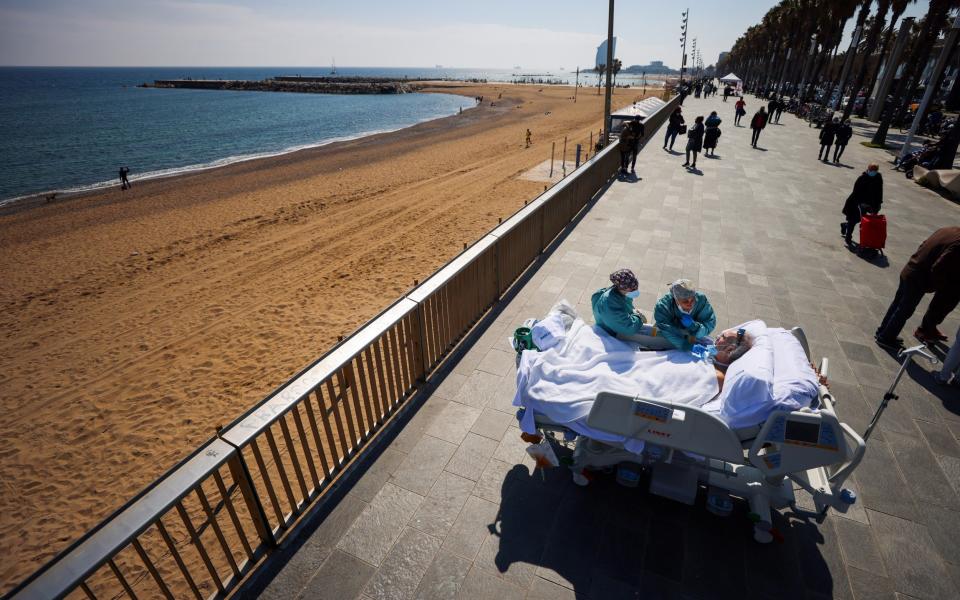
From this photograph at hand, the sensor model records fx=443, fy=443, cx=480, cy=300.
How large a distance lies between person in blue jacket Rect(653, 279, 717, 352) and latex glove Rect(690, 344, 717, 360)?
0.05 meters

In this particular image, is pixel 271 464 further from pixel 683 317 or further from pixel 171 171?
pixel 171 171

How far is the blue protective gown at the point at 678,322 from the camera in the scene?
3836mm

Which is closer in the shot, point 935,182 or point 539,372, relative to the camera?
point 539,372

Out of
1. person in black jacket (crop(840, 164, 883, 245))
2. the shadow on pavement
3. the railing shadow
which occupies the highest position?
person in black jacket (crop(840, 164, 883, 245))

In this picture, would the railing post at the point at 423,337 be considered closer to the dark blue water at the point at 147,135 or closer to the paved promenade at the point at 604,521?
the paved promenade at the point at 604,521

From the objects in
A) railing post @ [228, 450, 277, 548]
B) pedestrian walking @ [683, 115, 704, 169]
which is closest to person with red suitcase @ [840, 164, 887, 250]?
pedestrian walking @ [683, 115, 704, 169]

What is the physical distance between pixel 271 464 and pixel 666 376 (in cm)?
451

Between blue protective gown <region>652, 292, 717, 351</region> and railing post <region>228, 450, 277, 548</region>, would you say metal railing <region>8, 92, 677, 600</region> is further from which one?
blue protective gown <region>652, 292, 717, 351</region>

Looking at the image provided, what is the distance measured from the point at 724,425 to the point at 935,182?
52.3ft

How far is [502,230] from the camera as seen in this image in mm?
6211

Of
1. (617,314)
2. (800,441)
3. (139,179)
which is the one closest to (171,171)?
(139,179)

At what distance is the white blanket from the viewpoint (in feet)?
10.7

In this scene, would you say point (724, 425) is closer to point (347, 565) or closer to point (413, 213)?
point (347, 565)

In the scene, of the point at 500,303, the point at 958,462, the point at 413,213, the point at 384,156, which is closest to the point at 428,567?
the point at 500,303
